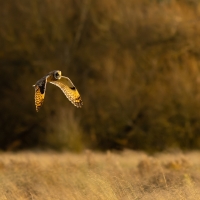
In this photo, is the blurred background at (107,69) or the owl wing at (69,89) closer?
the owl wing at (69,89)

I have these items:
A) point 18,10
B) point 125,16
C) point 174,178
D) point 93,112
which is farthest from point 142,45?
point 174,178

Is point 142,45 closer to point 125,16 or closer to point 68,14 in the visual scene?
point 125,16

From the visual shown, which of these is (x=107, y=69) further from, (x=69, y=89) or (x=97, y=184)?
(x=97, y=184)

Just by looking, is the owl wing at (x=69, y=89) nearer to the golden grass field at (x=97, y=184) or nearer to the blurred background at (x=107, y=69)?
the golden grass field at (x=97, y=184)

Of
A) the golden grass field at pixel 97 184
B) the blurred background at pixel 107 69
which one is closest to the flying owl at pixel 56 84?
the golden grass field at pixel 97 184

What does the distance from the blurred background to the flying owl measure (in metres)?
10.1

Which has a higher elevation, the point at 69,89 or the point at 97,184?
the point at 69,89

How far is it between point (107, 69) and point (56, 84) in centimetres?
1139

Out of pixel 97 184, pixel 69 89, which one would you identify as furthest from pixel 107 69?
pixel 97 184

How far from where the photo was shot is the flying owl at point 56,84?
7.72 m

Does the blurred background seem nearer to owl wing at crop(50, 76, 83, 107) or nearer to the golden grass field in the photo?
the golden grass field

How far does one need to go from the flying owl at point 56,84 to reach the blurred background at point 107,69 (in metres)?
10.1

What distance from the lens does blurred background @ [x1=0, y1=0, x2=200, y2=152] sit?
19109 millimetres

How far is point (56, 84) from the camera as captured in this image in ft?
26.8
